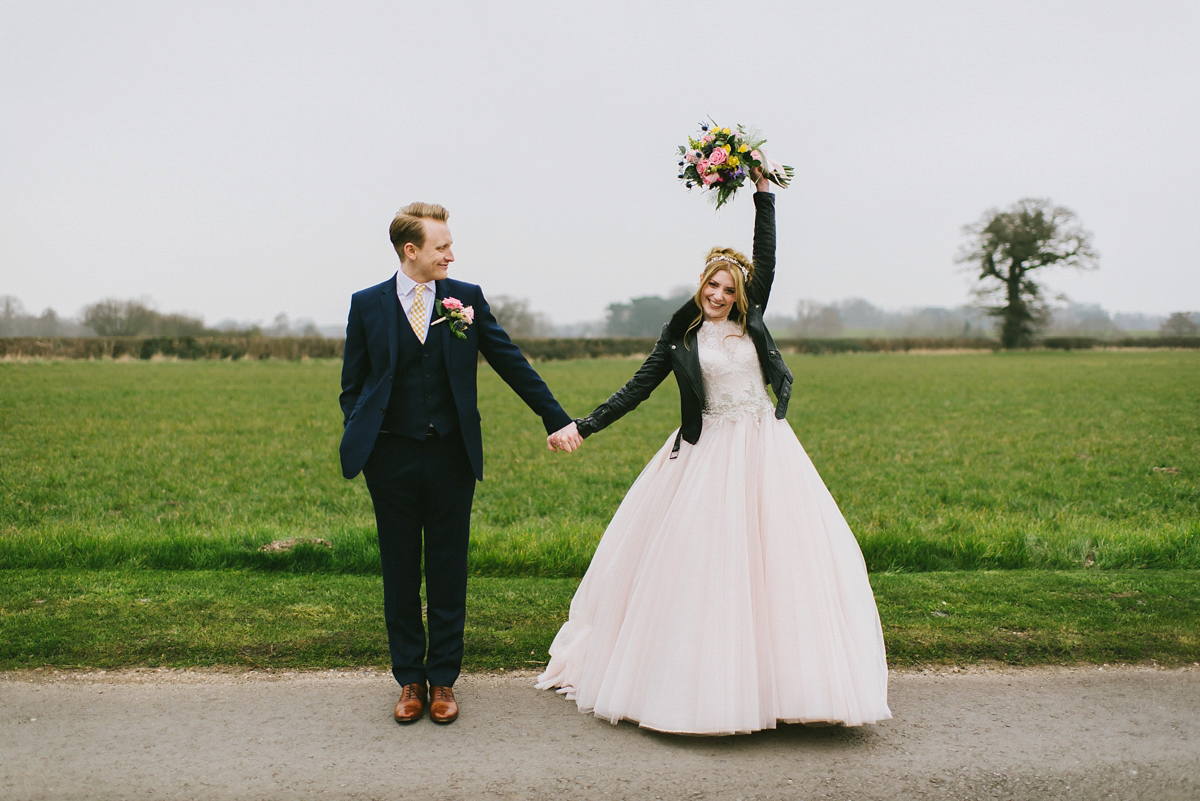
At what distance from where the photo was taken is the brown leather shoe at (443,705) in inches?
158

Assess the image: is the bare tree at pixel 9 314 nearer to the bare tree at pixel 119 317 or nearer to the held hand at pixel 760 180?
the bare tree at pixel 119 317

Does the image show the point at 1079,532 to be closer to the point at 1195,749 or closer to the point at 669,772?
the point at 1195,749

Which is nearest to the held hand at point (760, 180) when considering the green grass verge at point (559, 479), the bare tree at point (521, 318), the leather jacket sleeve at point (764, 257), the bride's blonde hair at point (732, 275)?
the leather jacket sleeve at point (764, 257)

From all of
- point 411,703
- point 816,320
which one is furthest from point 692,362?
point 816,320

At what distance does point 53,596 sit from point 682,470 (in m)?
4.76

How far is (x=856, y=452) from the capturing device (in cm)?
1582

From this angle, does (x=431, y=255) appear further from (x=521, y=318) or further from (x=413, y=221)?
(x=521, y=318)

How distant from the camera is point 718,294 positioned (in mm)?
4523

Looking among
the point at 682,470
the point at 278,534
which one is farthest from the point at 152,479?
the point at 682,470

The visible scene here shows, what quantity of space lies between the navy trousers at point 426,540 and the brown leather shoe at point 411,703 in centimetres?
5

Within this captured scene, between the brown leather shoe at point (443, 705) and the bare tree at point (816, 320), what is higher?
the bare tree at point (816, 320)

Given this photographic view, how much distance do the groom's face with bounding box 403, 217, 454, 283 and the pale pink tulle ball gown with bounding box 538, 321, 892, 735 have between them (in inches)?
59.4

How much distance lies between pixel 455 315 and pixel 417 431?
64cm

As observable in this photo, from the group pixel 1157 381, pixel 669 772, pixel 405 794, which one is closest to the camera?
pixel 405 794
